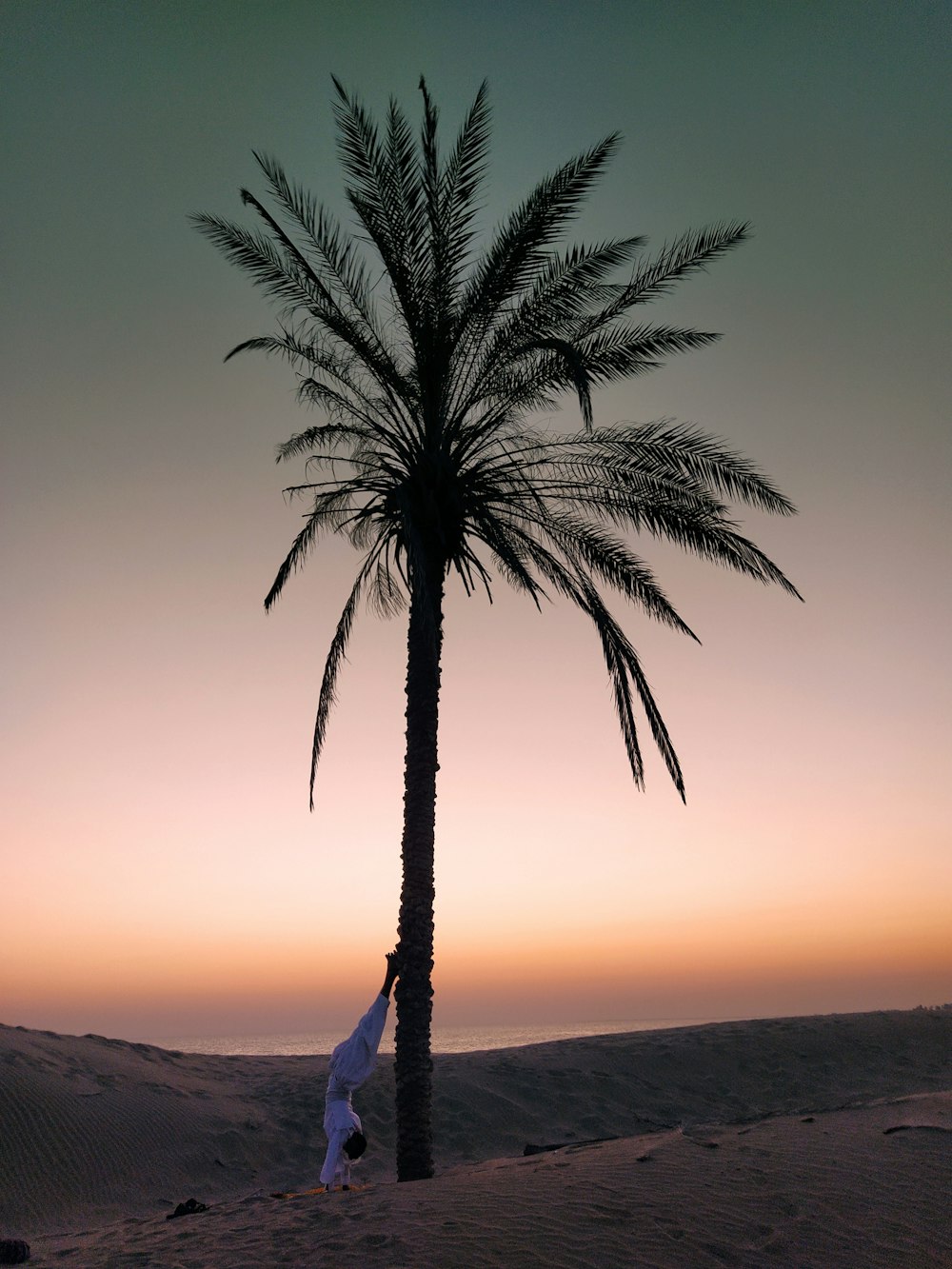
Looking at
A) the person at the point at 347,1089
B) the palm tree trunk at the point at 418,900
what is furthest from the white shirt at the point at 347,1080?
the palm tree trunk at the point at 418,900

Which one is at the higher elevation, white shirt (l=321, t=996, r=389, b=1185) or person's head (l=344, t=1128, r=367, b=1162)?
white shirt (l=321, t=996, r=389, b=1185)

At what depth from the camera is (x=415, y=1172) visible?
29.1 ft

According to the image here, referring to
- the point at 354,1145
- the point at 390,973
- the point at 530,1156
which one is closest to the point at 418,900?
the point at 390,973

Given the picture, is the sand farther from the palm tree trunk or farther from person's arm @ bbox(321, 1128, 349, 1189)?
the palm tree trunk

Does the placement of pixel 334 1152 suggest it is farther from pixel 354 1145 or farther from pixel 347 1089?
pixel 347 1089

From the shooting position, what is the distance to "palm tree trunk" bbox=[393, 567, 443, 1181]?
9070 millimetres

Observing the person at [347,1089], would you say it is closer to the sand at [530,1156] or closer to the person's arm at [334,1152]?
the person's arm at [334,1152]

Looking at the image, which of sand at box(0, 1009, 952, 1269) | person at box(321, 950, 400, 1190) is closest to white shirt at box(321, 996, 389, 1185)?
person at box(321, 950, 400, 1190)

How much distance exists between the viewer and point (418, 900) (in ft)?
31.0

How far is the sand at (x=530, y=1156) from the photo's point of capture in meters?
6.30

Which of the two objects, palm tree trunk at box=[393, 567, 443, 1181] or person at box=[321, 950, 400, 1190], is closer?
person at box=[321, 950, 400, 1190]

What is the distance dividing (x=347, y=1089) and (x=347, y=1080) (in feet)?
0.53

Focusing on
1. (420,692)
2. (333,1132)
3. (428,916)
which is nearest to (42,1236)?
(333,1132)

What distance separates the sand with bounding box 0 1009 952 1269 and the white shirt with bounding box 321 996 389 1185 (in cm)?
54
